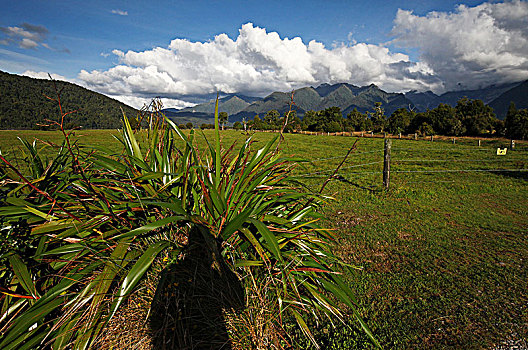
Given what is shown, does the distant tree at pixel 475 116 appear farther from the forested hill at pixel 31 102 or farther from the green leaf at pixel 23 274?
the forested hill at pixel 31 102

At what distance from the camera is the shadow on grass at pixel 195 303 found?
5.68 ft

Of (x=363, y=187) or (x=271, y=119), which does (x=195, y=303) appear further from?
(x=271, y=119)

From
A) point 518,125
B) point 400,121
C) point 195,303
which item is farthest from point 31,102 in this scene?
point 518,125

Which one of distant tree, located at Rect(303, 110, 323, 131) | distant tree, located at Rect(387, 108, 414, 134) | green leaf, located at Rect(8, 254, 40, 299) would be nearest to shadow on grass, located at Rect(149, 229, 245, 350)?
green leaf, located at Rect(8, 254, 40, 299)

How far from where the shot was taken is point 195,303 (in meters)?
1.83

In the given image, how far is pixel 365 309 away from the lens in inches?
106

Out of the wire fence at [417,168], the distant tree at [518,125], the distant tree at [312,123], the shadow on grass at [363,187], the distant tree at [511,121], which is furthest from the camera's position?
the distant tree at [312,123]

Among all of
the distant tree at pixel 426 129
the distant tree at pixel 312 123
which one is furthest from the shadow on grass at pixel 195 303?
the distant tree at pixel 312 123

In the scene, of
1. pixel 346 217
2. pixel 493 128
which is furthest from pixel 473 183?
pixel 493 128

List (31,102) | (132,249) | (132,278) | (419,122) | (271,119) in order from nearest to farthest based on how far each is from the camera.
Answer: (132,278) < (132,249) < (419,122) < (271,119) < (31,102)

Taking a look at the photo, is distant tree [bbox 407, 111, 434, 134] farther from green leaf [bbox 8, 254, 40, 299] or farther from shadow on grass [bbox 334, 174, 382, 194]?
green leaf [bbox 8, 254, 40, 299]

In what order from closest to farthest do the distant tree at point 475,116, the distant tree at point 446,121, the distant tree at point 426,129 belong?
the distant tree at point 475,116
the distant tree at point 446,121
the distant tree at point 426,129

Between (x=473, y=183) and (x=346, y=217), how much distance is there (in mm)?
6207

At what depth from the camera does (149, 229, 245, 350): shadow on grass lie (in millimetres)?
1731
